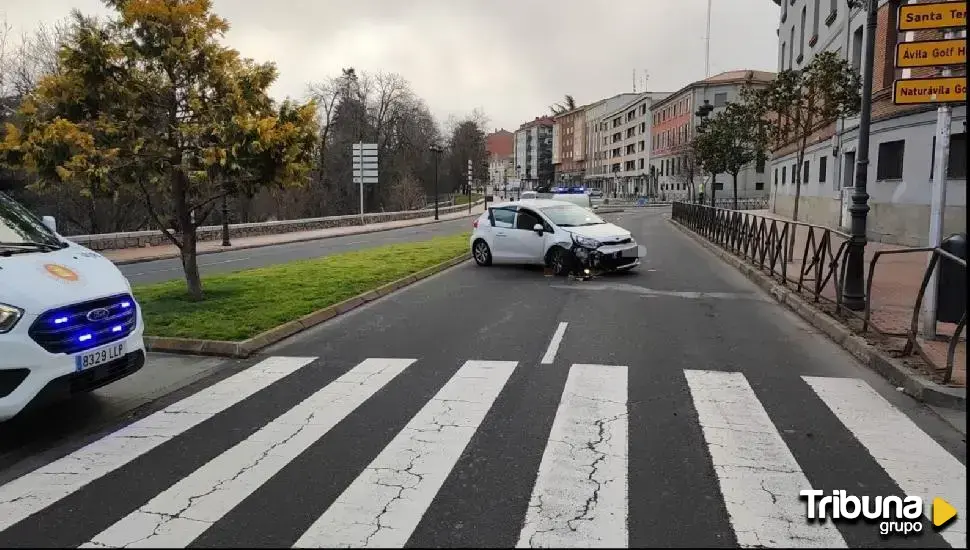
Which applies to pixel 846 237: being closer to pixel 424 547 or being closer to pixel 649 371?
pixel 649 371

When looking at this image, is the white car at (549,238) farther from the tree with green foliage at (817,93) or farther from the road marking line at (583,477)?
the road marking line at (583,477)

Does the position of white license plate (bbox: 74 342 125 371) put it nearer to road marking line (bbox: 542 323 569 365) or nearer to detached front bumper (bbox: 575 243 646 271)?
road marking line (bbox: 542 323 569 365)

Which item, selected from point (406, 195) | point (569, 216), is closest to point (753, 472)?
point (569, 216)

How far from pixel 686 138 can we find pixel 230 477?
7444cm

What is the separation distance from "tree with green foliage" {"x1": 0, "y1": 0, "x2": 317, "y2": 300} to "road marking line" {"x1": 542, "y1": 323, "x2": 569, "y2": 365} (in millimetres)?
4428

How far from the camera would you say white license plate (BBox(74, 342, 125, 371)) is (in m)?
4.92

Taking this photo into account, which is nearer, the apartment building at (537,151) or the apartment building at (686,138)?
the apartment building at (686,138)

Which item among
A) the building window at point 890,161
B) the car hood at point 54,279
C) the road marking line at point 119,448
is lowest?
the road marking line at point 119,448

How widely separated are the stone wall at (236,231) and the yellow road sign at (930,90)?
22673mm

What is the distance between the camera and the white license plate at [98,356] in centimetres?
492


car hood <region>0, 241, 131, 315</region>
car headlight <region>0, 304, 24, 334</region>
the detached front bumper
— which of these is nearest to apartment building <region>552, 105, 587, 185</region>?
the detached front bumper

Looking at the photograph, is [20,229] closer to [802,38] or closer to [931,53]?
[931,53]

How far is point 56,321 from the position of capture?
15.6 feet

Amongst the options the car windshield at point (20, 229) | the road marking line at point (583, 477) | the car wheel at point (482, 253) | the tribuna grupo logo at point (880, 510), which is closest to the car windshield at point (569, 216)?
the car wheel at point (482, 253)
